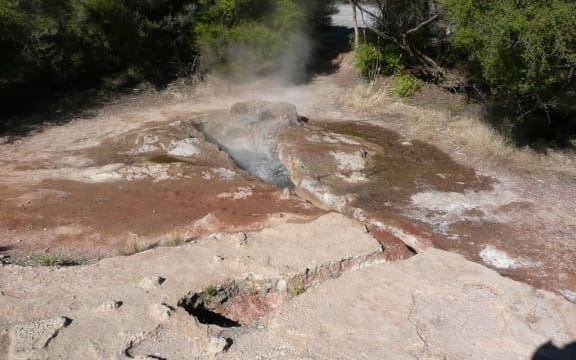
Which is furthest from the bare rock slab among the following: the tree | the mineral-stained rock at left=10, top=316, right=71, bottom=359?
the tree

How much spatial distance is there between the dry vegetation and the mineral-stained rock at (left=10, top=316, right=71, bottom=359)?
749 cm

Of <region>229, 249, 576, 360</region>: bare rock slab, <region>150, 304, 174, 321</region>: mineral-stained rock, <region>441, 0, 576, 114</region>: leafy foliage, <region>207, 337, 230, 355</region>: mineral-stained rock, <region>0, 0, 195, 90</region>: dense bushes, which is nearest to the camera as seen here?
<region>207, 337, 230, 355</region>: mineral-stained rock

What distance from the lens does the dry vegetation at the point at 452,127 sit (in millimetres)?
9102

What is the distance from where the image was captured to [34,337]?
154 inches

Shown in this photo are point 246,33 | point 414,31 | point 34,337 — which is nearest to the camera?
point 34,337

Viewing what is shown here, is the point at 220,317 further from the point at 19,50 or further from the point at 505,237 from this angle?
the point at 19,50

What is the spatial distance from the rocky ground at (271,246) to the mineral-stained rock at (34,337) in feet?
0.04

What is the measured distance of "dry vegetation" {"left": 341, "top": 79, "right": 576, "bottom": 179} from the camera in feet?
29.9

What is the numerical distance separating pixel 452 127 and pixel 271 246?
6665 mm

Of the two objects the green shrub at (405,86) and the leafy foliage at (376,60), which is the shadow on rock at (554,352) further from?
the leafy foliage at (376,60)

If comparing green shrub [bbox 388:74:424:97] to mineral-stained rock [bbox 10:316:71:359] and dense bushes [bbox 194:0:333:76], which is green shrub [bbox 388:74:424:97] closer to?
dense bushes [bbox 194:0:333:76]

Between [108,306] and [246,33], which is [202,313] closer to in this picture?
[108,306]

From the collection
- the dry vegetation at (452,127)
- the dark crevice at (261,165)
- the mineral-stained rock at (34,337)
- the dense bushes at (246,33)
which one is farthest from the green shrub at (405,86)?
the mineral-stained rock at (34,337)

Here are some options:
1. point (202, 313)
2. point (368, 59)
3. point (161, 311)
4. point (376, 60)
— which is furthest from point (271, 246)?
point (376, 60)
